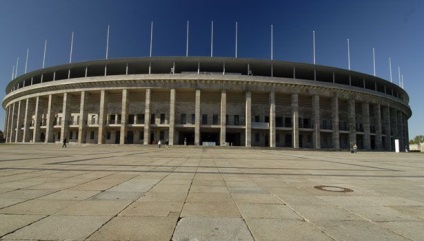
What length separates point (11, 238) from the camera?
285 cm

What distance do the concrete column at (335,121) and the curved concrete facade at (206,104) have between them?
0.58ft

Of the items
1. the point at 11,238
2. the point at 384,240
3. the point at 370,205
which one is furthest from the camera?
the point at 370,205

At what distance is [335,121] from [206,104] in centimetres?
2482

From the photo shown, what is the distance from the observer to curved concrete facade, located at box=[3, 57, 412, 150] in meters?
43.3

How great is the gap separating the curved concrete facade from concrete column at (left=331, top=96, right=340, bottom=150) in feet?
0.58

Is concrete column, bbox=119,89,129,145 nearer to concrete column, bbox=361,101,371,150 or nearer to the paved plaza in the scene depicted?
the paved plaza

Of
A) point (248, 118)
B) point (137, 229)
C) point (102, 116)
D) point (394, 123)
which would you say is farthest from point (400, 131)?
point (137, 229)

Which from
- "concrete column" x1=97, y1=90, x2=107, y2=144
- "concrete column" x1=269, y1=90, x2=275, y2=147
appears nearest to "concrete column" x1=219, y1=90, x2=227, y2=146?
"concrete column" x1=269, y1=90, x2=275, y2=147

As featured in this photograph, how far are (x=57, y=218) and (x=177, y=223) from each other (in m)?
1.79

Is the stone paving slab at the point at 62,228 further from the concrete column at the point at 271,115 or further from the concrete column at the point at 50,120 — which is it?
the concrete column at the point at 50,120

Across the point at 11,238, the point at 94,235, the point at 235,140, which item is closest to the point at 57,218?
the point at 11,238

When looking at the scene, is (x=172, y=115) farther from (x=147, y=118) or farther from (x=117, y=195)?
(x=117, y=195)

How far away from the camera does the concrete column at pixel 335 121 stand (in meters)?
46.1

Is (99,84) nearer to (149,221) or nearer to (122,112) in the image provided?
(122,112)
